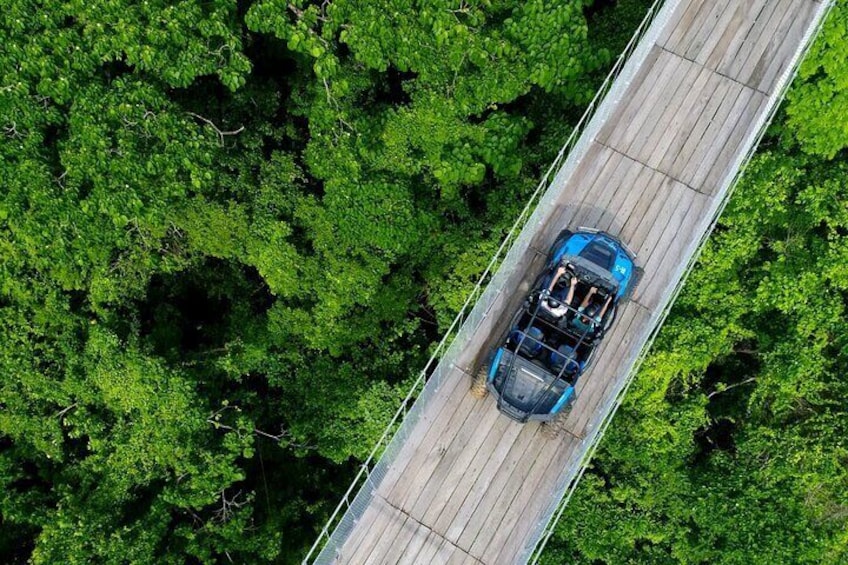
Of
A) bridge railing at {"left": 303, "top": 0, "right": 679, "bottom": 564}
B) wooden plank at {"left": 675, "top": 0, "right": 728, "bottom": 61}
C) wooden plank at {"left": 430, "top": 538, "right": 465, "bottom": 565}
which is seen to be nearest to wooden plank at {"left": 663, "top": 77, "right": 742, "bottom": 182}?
wooden plank at {"left": 675, "top": 0, "right": 728, "bottom": 61}

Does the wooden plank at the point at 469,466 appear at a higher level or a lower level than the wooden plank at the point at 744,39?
lower

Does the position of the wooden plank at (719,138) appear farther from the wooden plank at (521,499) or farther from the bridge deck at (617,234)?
the wooden plank at (521,499)

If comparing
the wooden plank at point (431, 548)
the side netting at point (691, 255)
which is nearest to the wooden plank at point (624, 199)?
the side netting at point (691, 255)

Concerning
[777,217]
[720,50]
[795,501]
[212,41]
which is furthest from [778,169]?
[212,41]

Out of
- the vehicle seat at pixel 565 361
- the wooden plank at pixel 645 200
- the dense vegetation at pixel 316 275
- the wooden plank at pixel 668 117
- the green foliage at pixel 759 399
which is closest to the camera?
the vehicle seat at pixel 565 361

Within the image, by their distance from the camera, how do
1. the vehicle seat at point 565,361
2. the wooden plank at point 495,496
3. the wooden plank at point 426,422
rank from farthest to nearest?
1. the wooden plank at point 426,422
2. the wooden plank at point 495,496
3. the vehicle seat at point 565,361

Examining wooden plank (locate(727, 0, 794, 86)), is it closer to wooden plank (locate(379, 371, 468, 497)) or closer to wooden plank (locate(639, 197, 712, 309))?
wooden plank (locate(639, 197, 712, 309))

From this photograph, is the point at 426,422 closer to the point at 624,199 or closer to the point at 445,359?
the point at 445,359

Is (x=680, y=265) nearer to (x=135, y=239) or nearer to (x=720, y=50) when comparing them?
(x=720, y=50)

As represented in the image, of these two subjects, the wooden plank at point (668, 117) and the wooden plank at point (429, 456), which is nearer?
the wooden plank at point (429, 456)

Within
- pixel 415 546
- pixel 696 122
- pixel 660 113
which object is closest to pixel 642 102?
pixel 660 113
